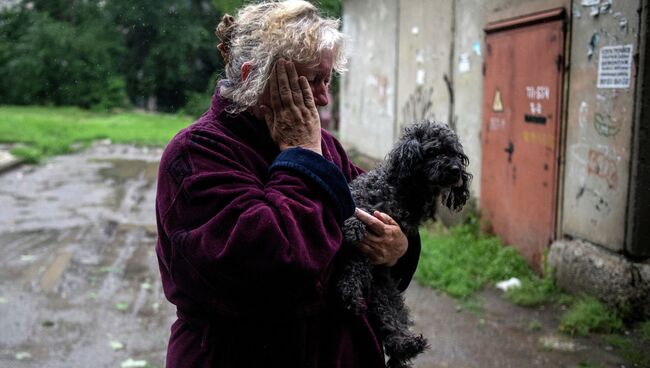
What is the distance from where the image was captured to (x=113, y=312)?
6027 millimetres

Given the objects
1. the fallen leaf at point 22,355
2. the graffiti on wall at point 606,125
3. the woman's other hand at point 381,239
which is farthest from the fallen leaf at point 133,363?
the graffiti on wall at point 606,125

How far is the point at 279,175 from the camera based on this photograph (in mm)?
1740

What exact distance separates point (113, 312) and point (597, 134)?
469cm

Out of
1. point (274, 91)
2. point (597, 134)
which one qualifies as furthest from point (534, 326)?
point (274, 91)

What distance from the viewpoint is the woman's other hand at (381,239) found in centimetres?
199

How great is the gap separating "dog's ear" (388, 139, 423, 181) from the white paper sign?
3746 millimetres

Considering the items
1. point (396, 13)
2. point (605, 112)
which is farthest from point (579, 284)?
point (396, 13)

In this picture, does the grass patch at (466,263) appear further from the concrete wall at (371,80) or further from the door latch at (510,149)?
the concrete wall at (371,80)

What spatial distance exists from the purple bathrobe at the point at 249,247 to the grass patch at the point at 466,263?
4823mm

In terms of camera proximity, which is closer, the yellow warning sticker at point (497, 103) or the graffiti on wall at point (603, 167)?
the graffiti on wall at point (603, 167)

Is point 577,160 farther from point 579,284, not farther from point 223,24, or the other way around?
point 223,24

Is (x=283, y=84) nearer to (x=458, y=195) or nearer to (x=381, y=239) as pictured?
(x=381, y=239)

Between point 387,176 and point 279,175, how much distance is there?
54 cm

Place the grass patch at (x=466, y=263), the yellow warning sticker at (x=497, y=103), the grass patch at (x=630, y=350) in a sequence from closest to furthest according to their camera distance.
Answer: the grass patch at (x=630, y=350) < the grass patch at (x=466, y=263) < the yellow warning sticker at (x=497, y=103)
